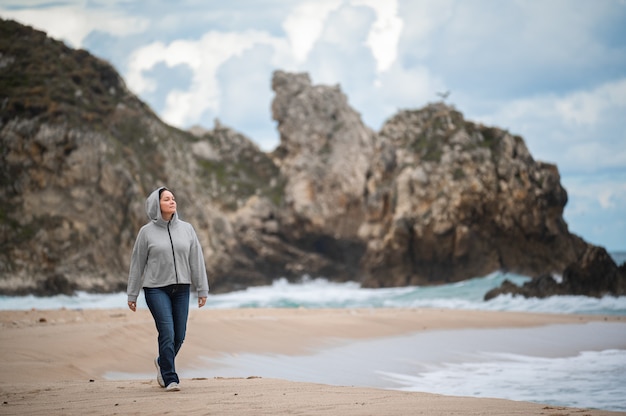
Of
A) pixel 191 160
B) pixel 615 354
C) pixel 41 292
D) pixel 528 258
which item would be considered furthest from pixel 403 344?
pixel 191 160

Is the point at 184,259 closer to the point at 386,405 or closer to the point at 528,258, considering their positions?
the point at 386,405

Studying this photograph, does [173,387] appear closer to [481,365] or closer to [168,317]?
[168,317]

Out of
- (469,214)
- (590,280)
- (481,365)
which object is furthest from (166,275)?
(469,214)

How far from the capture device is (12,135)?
34.6 meters

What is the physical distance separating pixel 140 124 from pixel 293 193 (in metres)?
11.8

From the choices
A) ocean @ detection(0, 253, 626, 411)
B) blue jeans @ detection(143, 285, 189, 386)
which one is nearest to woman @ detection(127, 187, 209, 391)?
blue jeans @ detection(143, 285, 189, 386)

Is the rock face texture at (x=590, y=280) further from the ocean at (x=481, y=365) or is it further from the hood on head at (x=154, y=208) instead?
the hood on head at (x=154, y=208)

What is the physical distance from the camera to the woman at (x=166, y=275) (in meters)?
6.10

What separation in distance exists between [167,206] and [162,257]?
17.3 inches

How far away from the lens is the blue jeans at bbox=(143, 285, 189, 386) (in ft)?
19.9

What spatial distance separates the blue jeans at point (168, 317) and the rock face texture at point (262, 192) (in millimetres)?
27001

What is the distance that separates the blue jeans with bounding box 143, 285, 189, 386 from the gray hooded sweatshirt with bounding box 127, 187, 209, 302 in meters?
0.09

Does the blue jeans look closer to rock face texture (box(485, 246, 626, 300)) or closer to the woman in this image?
the woman

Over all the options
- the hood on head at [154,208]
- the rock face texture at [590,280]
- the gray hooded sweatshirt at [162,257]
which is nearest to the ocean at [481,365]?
the gray hooded sweatshirt at [162,257]
